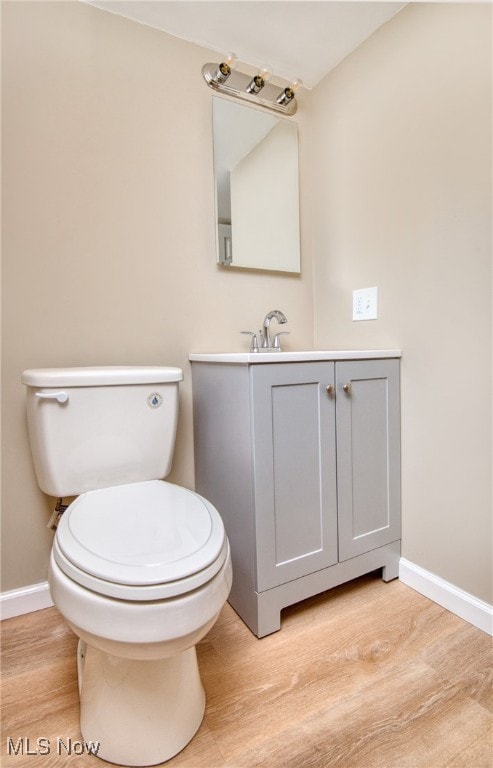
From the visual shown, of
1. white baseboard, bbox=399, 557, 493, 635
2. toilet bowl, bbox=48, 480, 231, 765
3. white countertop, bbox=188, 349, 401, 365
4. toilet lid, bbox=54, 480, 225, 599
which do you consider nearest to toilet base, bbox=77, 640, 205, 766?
toilet bowl, bbox=48, 480, 231, 765

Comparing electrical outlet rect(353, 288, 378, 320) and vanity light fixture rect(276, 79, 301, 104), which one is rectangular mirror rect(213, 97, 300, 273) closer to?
vanity light fixture rect(276, 79, 301, 104)

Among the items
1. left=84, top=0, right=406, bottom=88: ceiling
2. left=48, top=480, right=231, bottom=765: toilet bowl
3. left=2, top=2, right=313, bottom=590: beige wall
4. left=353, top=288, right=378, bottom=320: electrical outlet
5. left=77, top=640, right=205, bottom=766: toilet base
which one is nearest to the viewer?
left=48, top=480, right=231, bottom=765: toilet bowl

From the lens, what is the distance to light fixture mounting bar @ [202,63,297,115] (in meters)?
1.50

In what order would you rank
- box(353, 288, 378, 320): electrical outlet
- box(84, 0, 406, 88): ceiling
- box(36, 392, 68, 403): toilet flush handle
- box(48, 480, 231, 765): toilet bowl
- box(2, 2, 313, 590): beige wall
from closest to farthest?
1. box(48, 480, 231, 765): toilet bowl
2. box(36, 392, 68, 403): toilet flush handle
3. box(2, 2, 313, 590): beige wall
4. box(84, 0, 406, 88): ceiling
5. box(353, 288, 378, 320): electrical outlet

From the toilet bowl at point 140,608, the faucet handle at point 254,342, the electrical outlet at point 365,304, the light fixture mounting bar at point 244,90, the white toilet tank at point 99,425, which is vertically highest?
the light fixture mounting bar at point 244,90

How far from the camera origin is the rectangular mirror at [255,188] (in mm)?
1535

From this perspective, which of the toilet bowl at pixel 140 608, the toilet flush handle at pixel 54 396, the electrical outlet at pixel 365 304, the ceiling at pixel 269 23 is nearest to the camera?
the toilet bowl at pixel 140 608

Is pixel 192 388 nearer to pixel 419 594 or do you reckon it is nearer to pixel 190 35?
pixel 419 594

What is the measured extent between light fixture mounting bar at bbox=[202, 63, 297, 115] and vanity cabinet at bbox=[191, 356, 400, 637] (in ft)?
3.69

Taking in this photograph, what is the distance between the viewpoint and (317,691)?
3.13 ft

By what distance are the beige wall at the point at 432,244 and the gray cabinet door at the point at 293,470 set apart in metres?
0.34

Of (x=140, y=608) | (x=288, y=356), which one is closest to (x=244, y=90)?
(x=288, y=356)

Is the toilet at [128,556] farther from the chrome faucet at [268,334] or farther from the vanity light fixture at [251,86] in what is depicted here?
the vanity light fixture at [251,86]

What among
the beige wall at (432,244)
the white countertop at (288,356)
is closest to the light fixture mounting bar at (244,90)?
the beige wall at (432,244)
